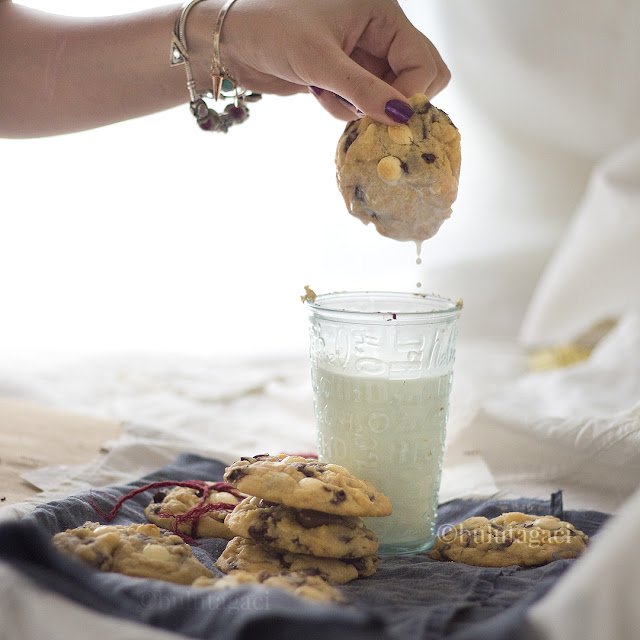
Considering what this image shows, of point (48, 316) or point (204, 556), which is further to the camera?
point (48, 316)

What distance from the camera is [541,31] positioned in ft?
7.23

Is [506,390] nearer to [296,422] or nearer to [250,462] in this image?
[296,422]

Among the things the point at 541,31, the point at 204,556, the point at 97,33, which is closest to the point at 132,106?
the point at 97,33

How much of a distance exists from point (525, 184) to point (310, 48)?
5.86 ft

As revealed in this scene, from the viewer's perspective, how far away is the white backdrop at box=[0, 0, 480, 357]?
6.91 feet

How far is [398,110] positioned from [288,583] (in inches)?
21.6

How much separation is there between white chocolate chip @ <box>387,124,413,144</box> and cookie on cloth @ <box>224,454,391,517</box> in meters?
0.39

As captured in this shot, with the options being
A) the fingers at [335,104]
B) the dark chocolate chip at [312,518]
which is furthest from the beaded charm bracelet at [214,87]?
the dark chocolate chip at [312,518]

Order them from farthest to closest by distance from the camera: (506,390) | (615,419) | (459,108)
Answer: (459,108), (506,390), (615,419)

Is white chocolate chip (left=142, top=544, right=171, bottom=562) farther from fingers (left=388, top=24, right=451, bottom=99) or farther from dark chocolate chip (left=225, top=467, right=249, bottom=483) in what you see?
fingers (left=388, top=24, right=451, bottom=99)

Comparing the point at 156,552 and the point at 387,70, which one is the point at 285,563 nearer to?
the point at 156,552

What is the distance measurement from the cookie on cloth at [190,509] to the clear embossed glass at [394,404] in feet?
0.48

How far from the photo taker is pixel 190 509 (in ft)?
2.89

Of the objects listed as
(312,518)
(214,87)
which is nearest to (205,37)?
(214,87)
